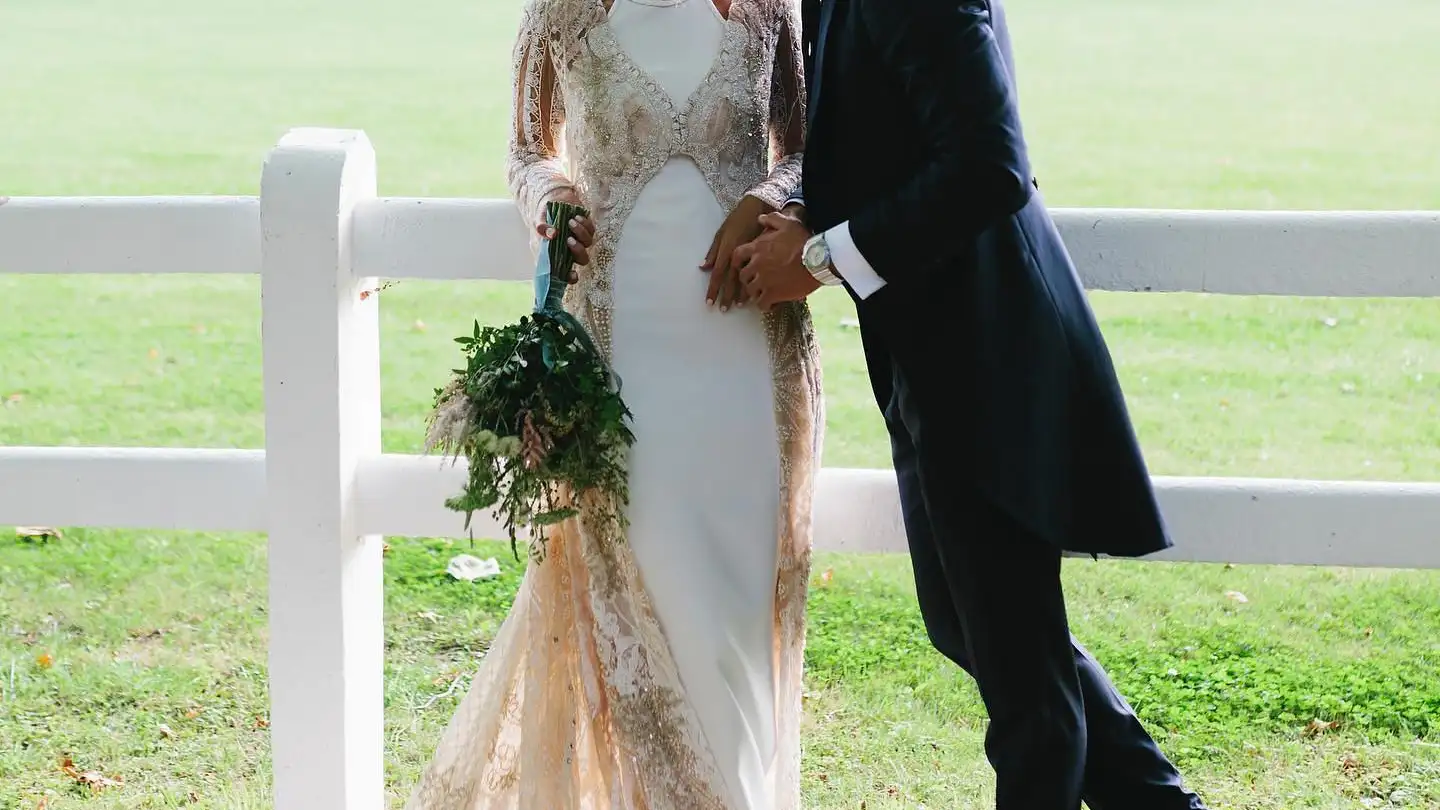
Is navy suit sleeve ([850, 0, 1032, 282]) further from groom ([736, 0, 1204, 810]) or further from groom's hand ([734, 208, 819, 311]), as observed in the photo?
groom's hand ([734, 208, 819, 311])

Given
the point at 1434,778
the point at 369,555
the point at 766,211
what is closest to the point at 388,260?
the point at 369,555

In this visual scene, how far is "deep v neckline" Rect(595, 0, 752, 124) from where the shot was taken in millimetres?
2752

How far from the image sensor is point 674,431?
9.06 ft

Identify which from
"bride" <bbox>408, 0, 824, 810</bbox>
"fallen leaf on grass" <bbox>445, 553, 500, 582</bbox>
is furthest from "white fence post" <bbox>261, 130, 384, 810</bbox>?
"fallen leaf on grass" <bbox>445, 553, 500, 582</bbox>

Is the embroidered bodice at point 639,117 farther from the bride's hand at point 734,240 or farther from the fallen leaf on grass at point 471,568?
the fallen leaf on grass at point 471,568

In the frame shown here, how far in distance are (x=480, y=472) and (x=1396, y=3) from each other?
19.0 meters

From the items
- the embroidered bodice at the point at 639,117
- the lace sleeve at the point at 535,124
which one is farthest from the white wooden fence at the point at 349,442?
the embroidered bodice at the point at 639,117

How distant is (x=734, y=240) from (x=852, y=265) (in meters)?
0.29

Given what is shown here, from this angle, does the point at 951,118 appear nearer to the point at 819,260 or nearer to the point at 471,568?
the point at 819,260

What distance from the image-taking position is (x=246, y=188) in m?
11.1

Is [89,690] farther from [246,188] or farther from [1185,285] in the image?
[246,188]

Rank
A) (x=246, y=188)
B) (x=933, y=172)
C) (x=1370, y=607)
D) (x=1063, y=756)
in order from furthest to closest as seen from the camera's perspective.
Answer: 1. (x=246, y=188)
2. (x=1370, y=607)
3. (x=1063, y=756)
4. (x=933, y=172)

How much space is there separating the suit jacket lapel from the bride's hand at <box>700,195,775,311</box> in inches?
8.1

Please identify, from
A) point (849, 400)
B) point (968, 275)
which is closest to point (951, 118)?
point (968, 275)
